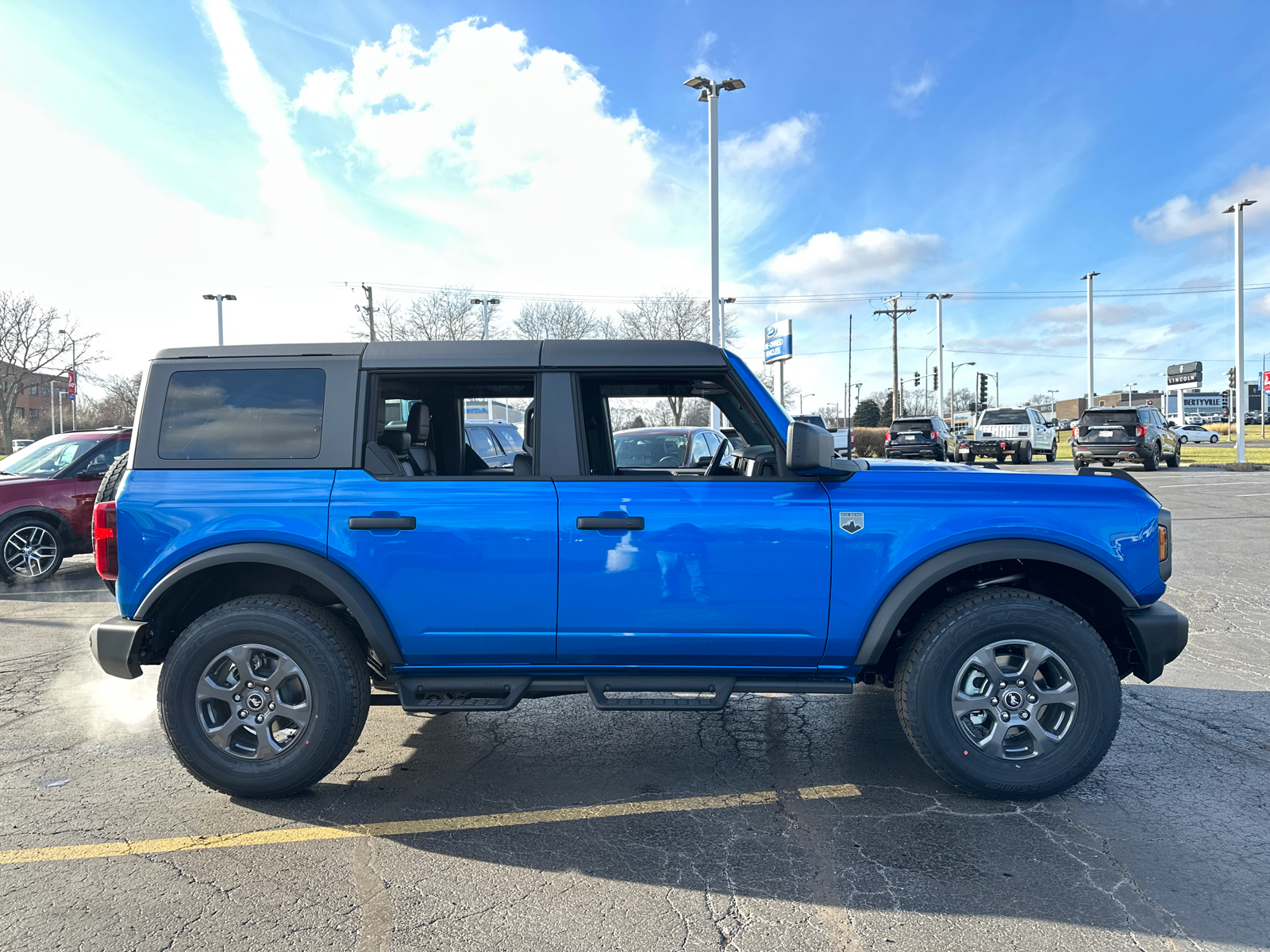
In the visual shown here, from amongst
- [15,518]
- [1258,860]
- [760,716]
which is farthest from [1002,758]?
[15,518]

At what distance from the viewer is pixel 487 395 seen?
440 centimetres

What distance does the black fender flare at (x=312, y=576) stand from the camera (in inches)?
137

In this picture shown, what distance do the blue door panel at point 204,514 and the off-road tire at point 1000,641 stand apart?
8.59ft

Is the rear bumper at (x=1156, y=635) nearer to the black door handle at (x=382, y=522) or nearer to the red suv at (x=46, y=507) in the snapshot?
the black door handle at (x=382, y=522)

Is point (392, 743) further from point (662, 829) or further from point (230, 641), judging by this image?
point (662, 829)

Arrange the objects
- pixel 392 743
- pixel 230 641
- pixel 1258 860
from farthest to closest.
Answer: pixel 392 743 < pixel 230 641 < pixel 1258 860

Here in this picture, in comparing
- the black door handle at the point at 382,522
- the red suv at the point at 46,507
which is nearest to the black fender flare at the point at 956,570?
the black door handle at the point at 382,522

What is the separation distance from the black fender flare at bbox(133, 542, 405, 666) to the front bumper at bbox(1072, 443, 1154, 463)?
25037mm

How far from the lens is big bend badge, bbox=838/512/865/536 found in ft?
11.4

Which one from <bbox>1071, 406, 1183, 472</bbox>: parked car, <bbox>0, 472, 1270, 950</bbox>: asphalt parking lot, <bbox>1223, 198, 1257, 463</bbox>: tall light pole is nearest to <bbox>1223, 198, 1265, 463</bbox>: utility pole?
<bbox>1223, 198, 1257, 463</bbox>: tall light pole

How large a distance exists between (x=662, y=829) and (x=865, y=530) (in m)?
1.46

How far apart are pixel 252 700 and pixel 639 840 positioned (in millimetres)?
1748

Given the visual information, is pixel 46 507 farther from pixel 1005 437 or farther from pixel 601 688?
pixel 1005 437

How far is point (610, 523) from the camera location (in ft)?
11.3
